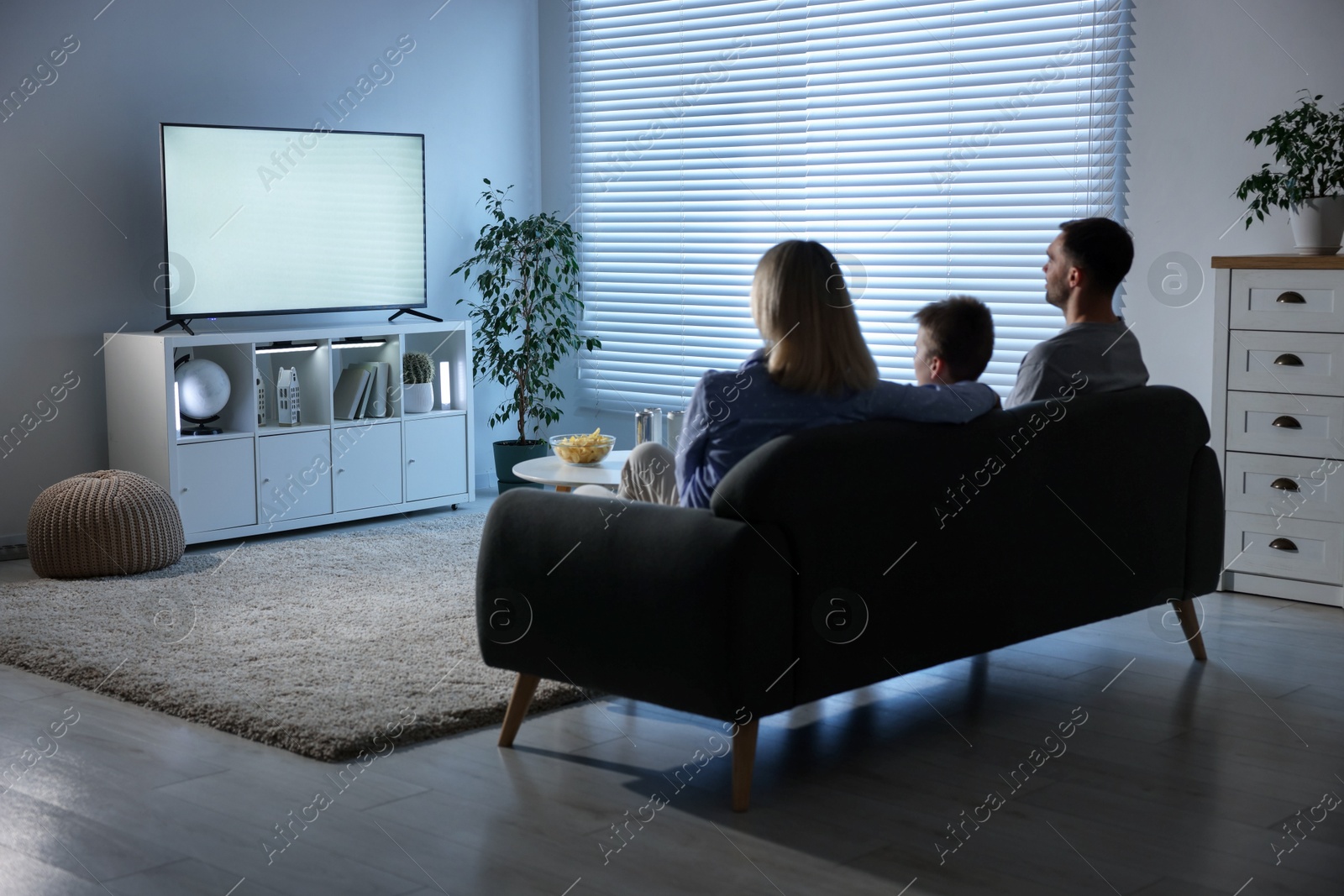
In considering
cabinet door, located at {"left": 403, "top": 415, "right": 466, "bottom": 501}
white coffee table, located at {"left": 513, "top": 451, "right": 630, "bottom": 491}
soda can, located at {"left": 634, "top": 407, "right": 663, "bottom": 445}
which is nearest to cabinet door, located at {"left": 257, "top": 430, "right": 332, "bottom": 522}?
cabinet door, located at {"left": 403, "top": 415, "right": 466, "bottom": 501}

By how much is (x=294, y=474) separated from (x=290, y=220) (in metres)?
1.02

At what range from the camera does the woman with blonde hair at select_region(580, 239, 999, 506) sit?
2.71m

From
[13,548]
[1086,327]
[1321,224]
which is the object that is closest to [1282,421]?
[1321,224]

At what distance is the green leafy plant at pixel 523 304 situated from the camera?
628 centimetres

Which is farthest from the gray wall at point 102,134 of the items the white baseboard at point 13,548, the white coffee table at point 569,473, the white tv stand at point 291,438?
the white coffee table at point 569,473

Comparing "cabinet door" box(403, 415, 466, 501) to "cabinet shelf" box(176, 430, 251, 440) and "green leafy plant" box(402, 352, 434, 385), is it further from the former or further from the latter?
"cabinet shelf" box(176, 430, 251, 440)

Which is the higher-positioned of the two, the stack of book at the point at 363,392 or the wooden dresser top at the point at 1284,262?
the wooden dresser top at the point at 1284,262

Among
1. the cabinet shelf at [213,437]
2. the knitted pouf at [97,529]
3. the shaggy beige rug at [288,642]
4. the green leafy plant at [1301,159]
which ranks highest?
the green leafy plant at [1301,159]

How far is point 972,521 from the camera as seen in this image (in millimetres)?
2957

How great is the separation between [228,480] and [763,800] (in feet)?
10.6

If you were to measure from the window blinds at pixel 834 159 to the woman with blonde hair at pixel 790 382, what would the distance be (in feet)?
8.91

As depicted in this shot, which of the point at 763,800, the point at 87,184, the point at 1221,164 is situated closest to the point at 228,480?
the point at 87,184

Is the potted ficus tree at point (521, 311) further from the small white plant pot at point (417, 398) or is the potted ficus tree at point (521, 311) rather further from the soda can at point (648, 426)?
the soda can at point (648, 426)

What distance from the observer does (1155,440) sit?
11.2 feet
